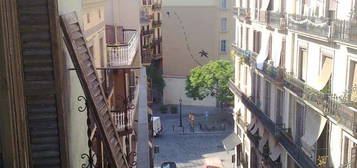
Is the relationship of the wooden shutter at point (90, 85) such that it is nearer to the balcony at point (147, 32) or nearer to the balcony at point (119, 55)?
the balcony at point (119, 55)

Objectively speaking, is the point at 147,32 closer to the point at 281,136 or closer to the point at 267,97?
the point at 267,97

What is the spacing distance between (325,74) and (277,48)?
5.19 metres

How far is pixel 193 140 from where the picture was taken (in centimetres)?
3391

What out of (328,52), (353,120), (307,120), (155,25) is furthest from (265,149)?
(155,25)

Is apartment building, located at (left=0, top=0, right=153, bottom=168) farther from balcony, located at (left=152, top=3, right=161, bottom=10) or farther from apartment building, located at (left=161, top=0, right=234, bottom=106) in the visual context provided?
balcony, located at (left=152, top=3, right=161, bottom=10)

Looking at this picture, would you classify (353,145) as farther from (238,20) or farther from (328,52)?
(238,20)

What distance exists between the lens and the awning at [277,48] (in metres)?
20.5

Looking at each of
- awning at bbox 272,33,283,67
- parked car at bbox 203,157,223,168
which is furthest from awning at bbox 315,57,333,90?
parked car at bbox 203,157,223,168

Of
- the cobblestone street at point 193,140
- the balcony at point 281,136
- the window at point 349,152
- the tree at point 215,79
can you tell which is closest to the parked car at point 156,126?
the cobblestone street at point 193,140

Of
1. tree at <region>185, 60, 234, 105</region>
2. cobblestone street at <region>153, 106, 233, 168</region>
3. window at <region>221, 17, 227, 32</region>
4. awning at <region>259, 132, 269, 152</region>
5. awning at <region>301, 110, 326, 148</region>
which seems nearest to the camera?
awning at <region>301, 110, 326, 148</region>

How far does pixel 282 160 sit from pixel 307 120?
382 cm

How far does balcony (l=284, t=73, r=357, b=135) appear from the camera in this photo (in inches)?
517

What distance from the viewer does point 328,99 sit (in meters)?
14.8

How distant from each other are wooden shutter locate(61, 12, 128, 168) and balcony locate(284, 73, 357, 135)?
28.9 ft
